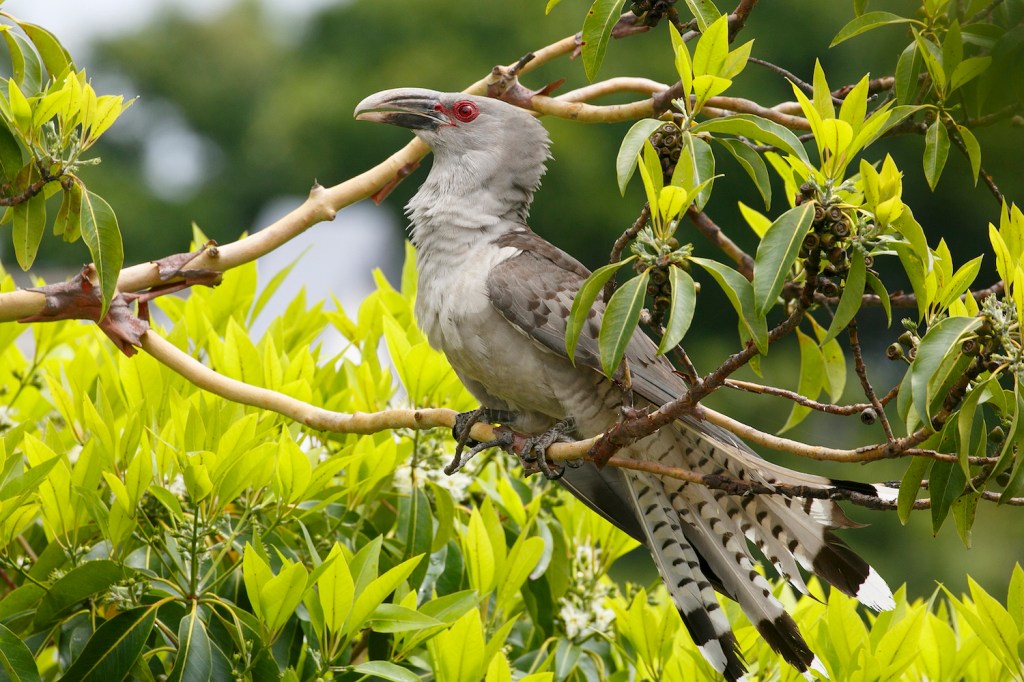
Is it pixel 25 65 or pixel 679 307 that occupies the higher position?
pixel 25 65

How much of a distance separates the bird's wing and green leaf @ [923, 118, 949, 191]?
0.90 metres

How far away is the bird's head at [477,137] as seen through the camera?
3.04 meters

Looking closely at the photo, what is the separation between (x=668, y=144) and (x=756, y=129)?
0.16 m

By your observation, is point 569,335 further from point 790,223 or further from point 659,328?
point 790,223

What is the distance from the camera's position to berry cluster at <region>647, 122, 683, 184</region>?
1.69m

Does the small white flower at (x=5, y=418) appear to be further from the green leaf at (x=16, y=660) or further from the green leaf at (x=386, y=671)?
the green leaf at (x=386, y=671)

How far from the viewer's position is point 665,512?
270 cm

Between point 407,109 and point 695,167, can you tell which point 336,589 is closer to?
point 695,167

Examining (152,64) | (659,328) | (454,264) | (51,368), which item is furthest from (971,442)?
(152,64)

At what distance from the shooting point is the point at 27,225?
6.77 ft

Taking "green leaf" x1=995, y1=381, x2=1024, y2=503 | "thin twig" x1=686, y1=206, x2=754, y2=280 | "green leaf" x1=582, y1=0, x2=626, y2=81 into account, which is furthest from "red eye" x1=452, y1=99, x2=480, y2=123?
"green leaf" x1=995, y1=381, x2=1024, y2=503

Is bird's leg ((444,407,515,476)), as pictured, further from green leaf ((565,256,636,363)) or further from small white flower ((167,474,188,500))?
green leaf ((565,256,636,363))

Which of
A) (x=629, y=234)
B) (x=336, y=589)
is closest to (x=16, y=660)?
(x=336, y=589)

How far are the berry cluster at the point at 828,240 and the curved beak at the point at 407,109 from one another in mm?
1737
